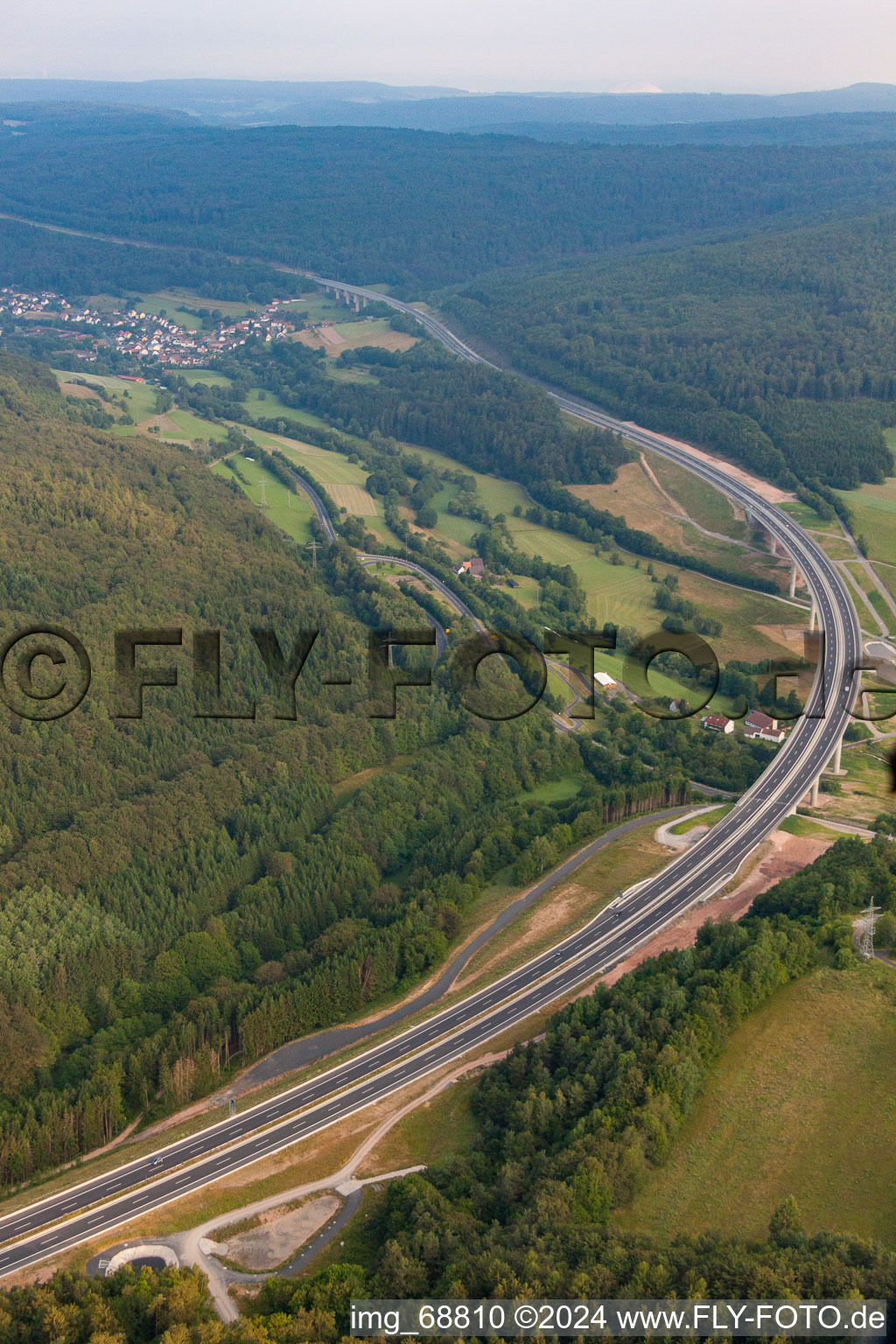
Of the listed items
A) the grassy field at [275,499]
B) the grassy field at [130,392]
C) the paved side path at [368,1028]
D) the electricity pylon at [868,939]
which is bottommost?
the paved side path at [368,1028]

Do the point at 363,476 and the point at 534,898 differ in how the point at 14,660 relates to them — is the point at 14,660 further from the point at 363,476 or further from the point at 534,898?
the point at 363,476

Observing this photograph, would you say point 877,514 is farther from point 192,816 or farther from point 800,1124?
A: point 800,1124

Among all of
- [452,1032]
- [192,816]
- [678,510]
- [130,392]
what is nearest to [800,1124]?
[452,1032]

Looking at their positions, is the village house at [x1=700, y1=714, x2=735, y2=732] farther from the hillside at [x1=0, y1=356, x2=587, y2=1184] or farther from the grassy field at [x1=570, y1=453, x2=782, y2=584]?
the grassy field at [x1=570, y1=453, x2=782, y2=584]

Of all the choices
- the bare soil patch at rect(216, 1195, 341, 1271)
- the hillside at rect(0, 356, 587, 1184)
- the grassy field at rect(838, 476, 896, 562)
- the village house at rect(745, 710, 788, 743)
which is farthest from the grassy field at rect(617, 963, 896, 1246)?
the grassy field at rect(838, 476, 896, 562)

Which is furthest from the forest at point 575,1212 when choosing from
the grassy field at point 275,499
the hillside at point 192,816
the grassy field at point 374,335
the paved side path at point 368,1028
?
the grassy field at point 374,335

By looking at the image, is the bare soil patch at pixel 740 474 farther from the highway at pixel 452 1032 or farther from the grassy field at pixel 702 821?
the grassy field at pixel 702 821
